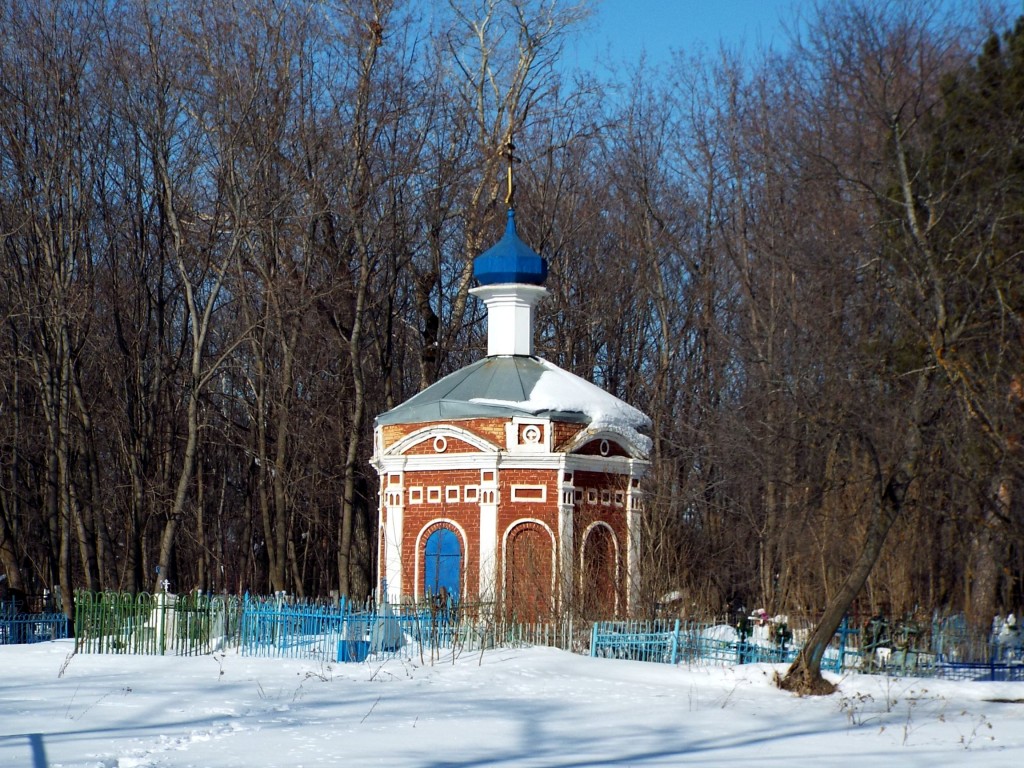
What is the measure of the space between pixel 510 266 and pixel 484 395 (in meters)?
2.49

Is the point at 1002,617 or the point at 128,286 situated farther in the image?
the point at 128,286

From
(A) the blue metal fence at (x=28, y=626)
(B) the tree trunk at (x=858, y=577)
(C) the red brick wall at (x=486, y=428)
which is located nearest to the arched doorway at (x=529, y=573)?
(C) the red brick wall at (x=486, y=428)

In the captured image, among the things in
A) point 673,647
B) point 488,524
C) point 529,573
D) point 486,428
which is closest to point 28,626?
point 488,524

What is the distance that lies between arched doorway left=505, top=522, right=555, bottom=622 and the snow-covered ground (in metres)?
1.79

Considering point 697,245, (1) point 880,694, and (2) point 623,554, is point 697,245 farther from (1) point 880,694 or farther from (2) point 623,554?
(1) point 880,694

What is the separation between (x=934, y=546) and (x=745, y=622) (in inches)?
166

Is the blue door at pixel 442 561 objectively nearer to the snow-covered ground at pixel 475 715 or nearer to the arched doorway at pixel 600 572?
the arched doorway at pixel 600 572

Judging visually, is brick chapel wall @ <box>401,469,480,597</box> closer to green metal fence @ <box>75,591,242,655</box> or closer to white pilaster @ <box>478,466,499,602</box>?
white pilaster @ <box>478,466,499,602</box>

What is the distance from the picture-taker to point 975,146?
1883 cm

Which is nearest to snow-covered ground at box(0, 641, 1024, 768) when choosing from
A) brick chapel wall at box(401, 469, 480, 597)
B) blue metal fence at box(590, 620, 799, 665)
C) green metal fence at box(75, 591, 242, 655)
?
blue metal fence at box(590, 620, 799, 665)

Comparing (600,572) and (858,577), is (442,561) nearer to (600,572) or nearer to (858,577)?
(600,572)

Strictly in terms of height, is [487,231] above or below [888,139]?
above

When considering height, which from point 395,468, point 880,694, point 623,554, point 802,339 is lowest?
point 880,694

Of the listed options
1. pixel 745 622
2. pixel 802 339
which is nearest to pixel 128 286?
pixel 802 339
